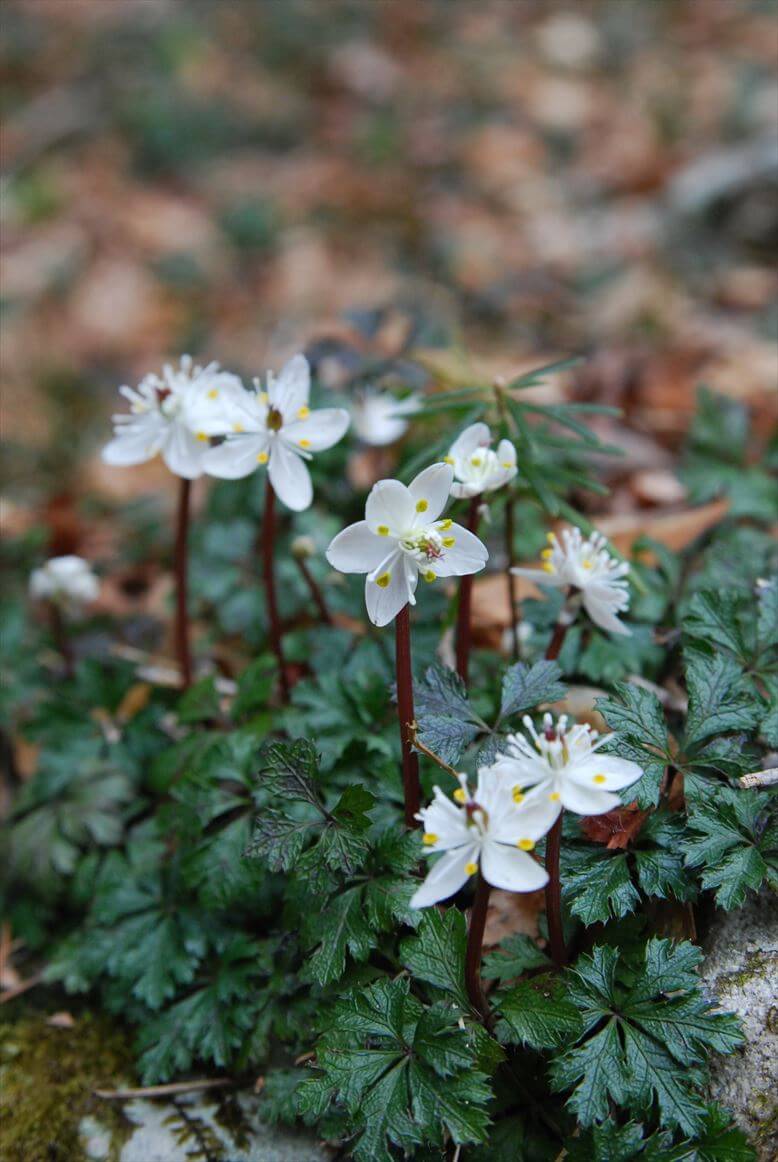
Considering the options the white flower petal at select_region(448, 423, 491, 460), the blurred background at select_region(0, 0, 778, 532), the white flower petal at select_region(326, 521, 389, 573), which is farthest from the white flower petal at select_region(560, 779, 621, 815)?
the blurred background at select_region(0, 0, 778, 532)

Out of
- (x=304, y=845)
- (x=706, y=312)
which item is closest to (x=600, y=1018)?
(x=304, y=845)

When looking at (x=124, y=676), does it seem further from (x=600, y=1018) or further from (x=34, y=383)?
(x=34, y=383)

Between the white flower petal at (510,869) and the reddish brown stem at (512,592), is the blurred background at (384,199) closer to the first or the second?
the reddish brown stem at (512,592)

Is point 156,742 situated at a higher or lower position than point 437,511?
lower

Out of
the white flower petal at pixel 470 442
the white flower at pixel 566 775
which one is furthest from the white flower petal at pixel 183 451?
the white flower at pixel 566 775

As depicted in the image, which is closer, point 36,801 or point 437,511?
point 437,511

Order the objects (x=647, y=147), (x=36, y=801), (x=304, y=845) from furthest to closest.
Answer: (x=647, y=147)
(x=36, y=801)
(x=304, y=845)
